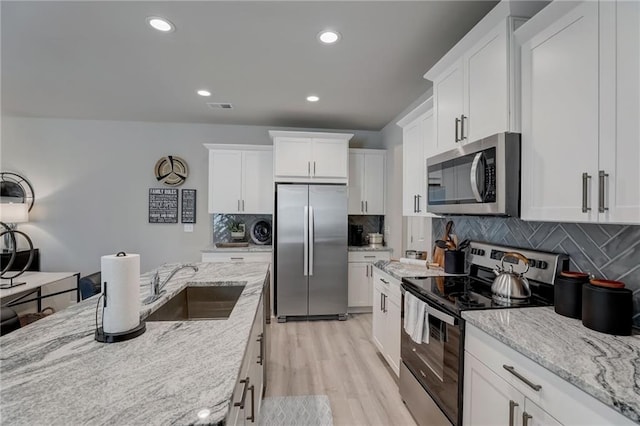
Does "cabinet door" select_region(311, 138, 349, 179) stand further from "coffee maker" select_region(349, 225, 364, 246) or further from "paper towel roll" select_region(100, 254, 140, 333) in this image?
"paper towel roll" select_region(100, 254, 140, 333)

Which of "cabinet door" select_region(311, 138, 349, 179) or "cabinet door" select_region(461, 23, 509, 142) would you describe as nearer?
"cabinet door" select_region(461, 23, 509, 142)

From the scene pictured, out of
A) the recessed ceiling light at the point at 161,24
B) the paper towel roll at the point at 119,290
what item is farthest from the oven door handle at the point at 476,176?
the recessed ceiling light at the point at 161,24

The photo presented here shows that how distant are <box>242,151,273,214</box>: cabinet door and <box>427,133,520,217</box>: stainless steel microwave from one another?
2616 mm

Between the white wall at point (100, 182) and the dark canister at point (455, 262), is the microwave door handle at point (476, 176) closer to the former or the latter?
the dark canister at point (455, 262)

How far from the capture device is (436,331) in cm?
171

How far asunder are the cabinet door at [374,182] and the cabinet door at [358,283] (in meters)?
0.81

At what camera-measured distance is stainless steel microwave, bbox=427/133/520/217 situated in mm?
1577

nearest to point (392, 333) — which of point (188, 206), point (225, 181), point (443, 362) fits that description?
point (443, 362)

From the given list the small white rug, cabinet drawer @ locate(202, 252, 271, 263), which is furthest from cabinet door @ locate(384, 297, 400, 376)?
cabinet drawer @ locate(202, 252, 271, 263)

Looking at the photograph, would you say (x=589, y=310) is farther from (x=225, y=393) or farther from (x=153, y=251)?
(x=153, y=251)

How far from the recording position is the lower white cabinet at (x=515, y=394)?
3.02 ft

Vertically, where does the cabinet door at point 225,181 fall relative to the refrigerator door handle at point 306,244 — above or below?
above

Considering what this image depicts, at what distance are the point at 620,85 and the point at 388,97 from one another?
7.98 ft

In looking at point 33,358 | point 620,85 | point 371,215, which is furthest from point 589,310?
point 371,215
